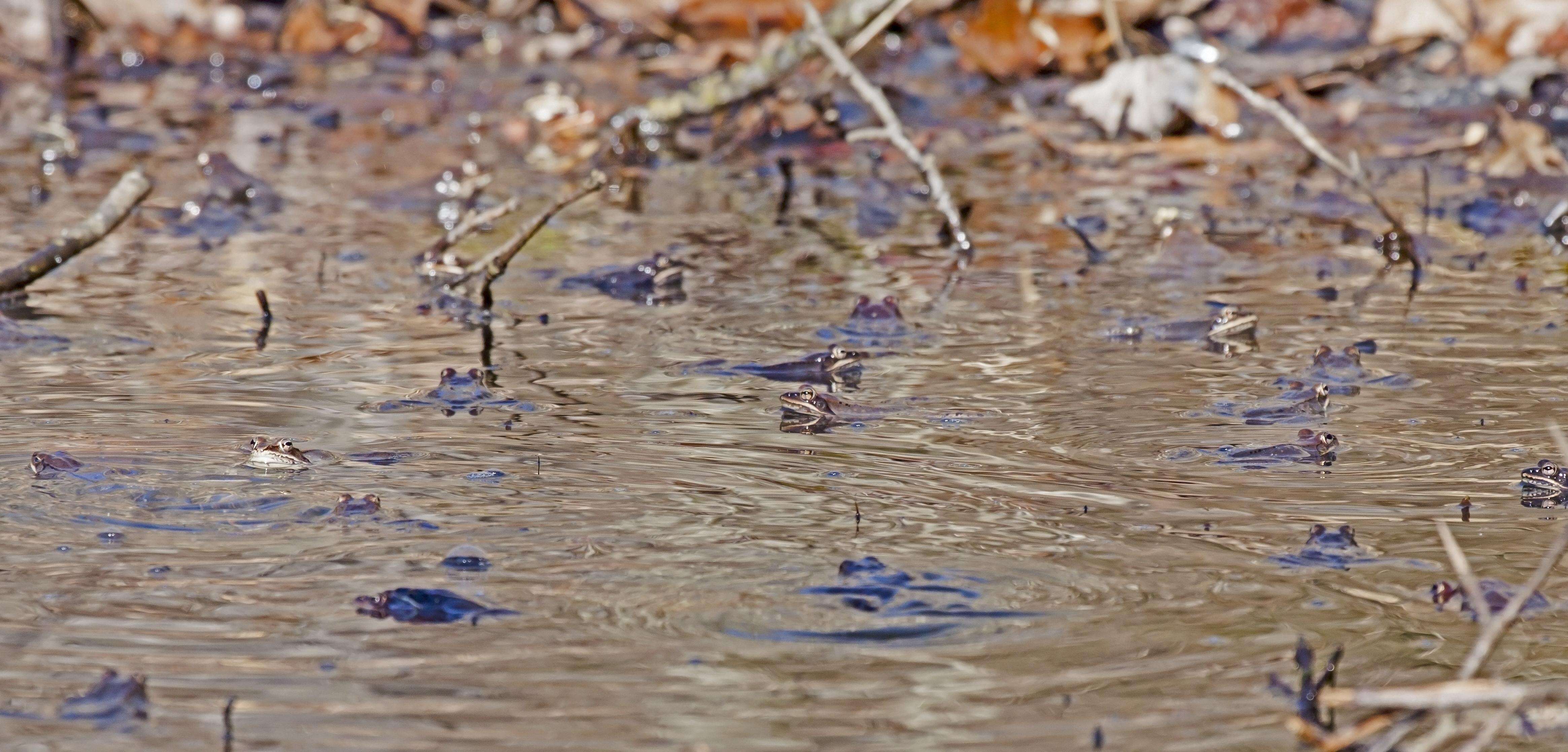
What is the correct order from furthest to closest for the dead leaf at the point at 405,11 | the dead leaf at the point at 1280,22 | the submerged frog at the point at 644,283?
the dead leaf at the point at 405,11 → the dead leaf at the point at 1280,22 → the submerged frog at the point at 644,283

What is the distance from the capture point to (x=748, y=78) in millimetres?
6770

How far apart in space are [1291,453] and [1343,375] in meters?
0.65

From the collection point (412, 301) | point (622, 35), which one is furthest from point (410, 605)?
point (622, 35)

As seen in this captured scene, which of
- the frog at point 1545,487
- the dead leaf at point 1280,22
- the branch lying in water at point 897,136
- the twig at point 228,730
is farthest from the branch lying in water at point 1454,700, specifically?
the dead leaf at point 1280,22

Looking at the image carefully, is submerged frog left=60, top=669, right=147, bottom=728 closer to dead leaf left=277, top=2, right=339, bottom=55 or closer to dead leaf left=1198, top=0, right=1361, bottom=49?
dead leaf left=1198, top=0, right=1361, bottom=49

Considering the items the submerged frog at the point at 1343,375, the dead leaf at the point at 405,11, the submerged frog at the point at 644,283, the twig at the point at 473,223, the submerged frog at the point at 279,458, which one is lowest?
the submerged frog at the point at 279,458

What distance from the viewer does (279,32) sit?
10.7 m

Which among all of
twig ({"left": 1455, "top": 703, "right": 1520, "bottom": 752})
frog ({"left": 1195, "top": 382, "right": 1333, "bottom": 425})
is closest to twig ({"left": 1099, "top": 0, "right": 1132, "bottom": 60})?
frog ({"left": 1195, "top": 382, "right": 1333, "bottom": 425})

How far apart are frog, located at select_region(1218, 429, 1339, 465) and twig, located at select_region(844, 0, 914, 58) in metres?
2.67

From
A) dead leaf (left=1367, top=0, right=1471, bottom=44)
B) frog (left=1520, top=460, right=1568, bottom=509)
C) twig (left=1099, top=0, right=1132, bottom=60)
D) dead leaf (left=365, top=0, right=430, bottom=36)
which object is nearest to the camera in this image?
frog (left=1520, top=460, right=1568, bottom=509)

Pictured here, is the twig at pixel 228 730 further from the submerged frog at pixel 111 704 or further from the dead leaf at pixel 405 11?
the dead leaf at pixel 405 11

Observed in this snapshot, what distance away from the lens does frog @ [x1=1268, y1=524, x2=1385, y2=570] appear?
2816 mm

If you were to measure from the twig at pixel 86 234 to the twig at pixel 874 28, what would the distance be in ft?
7.01

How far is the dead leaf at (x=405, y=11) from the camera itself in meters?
10.7
